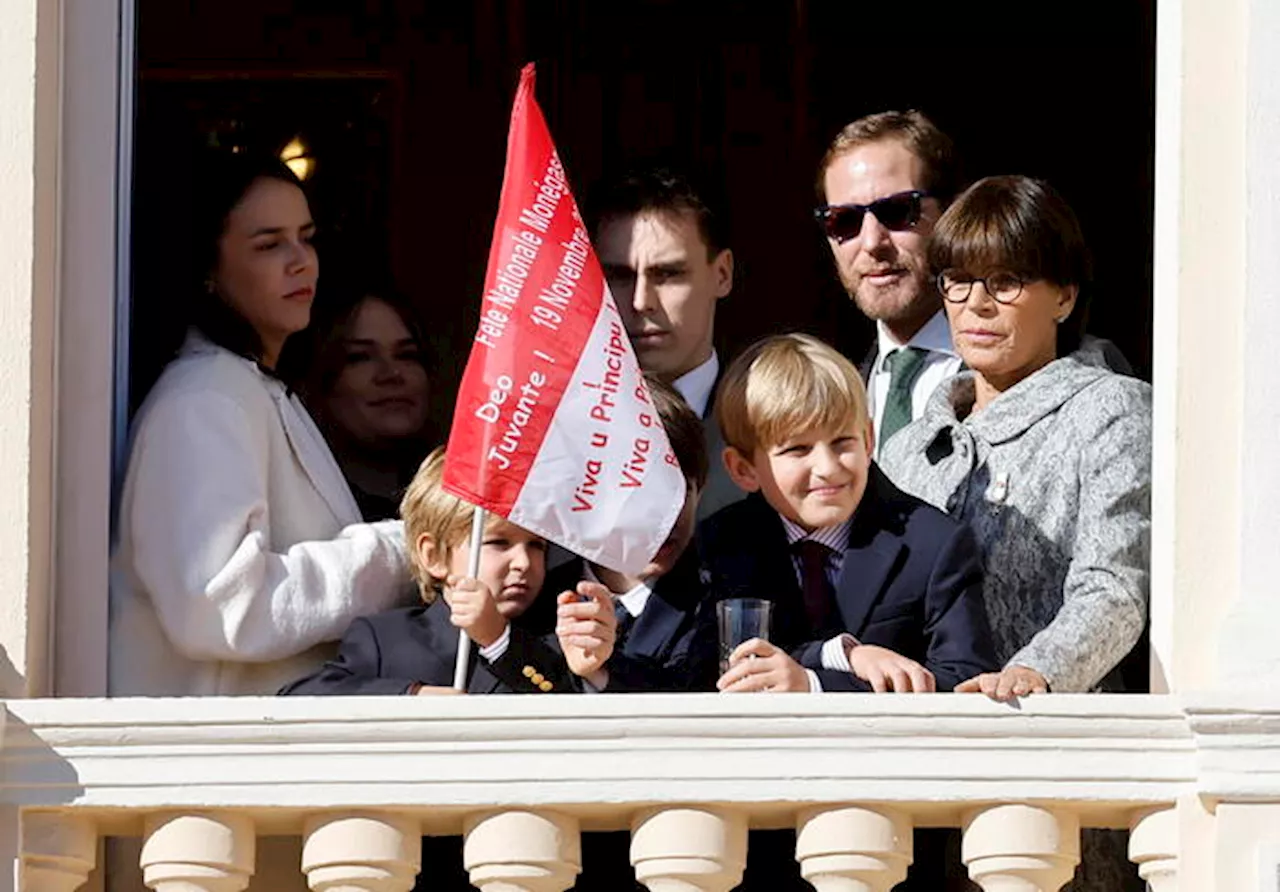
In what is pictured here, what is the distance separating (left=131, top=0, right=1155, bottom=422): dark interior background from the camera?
32.7 feet

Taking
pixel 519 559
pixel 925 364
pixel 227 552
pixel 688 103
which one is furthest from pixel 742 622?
pixel 688 103

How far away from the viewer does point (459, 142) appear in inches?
393

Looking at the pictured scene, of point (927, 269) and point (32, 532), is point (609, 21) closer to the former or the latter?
point (927, 269)

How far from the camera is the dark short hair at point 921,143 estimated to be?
328 inches

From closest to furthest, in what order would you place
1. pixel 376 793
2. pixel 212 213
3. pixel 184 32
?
pixel 376 793, pixel 212 213, pixel 184 32

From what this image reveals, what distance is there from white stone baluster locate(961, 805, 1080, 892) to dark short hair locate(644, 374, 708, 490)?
90 cm

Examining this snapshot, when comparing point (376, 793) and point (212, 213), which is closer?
point (376, 793)

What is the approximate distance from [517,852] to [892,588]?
81 cm

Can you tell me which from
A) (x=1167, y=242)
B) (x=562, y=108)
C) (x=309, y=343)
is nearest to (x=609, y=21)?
(x=562, y=108)

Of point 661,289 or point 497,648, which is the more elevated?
point 661,289

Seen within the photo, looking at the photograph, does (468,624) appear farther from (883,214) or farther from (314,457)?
(883,214)

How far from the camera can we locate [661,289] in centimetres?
824

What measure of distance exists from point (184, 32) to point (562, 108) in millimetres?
836

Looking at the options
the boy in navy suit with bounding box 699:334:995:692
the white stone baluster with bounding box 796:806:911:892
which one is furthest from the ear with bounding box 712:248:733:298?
the white stone baluster with bounding box 796:806:911:892
